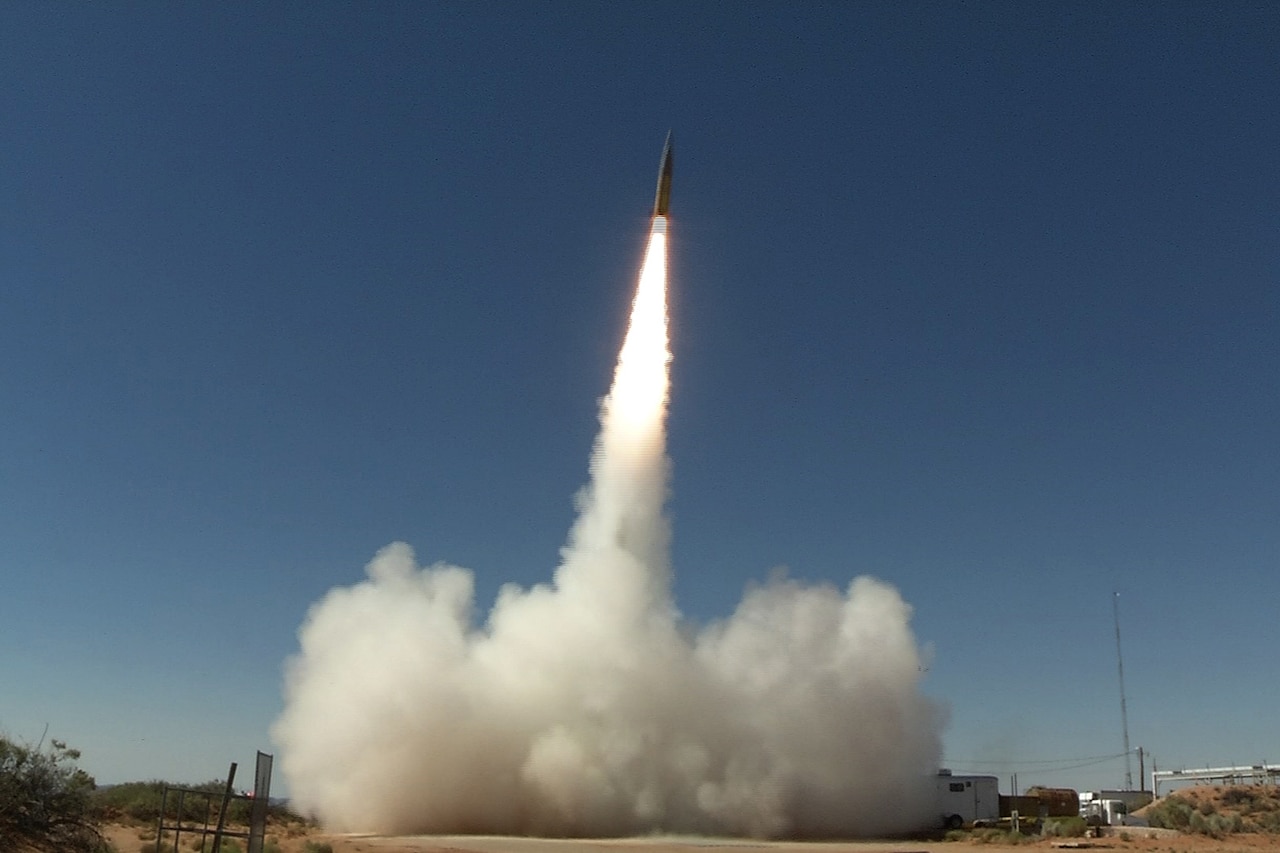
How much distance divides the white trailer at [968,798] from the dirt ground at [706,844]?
992 cm

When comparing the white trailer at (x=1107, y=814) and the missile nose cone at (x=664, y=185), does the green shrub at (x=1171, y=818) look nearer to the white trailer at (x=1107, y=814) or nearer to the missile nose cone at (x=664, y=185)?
the white trailer at (x=1107, y=814)

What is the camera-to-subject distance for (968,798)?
198ft

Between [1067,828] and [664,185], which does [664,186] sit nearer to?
[664,185]

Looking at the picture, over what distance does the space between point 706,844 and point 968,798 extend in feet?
74.9

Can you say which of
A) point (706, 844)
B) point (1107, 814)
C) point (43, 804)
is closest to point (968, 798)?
point (1107, 814)

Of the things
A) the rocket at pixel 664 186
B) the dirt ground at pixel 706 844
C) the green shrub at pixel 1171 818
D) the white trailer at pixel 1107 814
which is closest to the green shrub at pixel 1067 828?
the dirt ground at pixel 706 844

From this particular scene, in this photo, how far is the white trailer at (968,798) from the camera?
2356 inches

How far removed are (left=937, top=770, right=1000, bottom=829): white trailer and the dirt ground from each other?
992 cm

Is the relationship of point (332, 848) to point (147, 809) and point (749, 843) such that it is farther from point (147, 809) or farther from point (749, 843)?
point (749, 843)

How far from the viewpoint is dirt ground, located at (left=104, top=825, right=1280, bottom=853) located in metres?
37.1

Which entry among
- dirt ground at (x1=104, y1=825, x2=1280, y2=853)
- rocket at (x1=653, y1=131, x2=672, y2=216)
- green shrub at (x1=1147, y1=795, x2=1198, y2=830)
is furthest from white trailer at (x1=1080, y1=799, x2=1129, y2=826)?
rocket at (x1=653, y1=131, x2=672, y2=216)

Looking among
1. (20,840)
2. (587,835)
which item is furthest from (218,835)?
(587,835)

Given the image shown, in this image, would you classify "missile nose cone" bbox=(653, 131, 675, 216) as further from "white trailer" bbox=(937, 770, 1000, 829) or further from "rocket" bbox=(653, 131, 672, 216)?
"white trailer" bbox=(937, 770, 1000, 829)

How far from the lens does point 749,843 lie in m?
44.7
